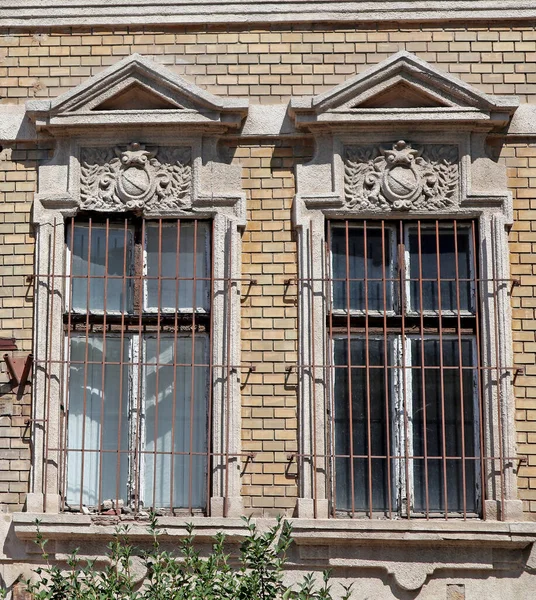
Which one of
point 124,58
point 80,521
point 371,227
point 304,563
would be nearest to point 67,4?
point 124,58

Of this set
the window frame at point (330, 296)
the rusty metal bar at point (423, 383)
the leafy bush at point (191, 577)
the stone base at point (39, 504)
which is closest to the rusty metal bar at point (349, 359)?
the window frame at point (330, 296)

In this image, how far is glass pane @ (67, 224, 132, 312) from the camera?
8750 mm

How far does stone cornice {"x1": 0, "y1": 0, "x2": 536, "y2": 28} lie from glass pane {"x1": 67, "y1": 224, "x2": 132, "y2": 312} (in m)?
1.50

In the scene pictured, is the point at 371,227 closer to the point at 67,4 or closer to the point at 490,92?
the point at 490,92

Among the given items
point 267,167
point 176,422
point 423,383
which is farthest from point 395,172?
point 176,422

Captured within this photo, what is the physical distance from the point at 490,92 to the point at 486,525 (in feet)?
9.68

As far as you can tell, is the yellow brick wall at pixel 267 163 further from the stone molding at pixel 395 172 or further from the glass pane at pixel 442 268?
the glass pane at pixel 442 268

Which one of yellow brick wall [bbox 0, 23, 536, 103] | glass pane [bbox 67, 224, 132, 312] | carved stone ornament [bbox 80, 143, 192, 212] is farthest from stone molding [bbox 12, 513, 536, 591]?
yellow brick wall [bbox 0, 23, 536, 103]

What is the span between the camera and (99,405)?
8641 mm

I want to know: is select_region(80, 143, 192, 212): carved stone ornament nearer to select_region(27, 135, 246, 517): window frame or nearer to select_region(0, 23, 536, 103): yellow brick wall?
select_region(27, 135, 246, 517): window frame

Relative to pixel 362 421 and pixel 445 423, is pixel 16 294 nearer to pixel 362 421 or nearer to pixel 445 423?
pixel 362 421

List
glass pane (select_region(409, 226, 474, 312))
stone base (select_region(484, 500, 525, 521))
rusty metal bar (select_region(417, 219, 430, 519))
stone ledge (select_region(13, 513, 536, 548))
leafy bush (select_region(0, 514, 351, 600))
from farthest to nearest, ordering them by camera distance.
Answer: glass pane (select_region(409, 226, 474, 312)) < rusty metal bar (select_region(417, 219, 430, 519)) < stone base (select_region(484, 500, 525, 521)) < stone ledge (select_region(13, 513, 536, 548)) < leafy bush (select_region(0, 514, 351, 600))

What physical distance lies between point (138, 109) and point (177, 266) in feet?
3.68

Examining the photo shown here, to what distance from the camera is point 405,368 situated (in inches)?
336
